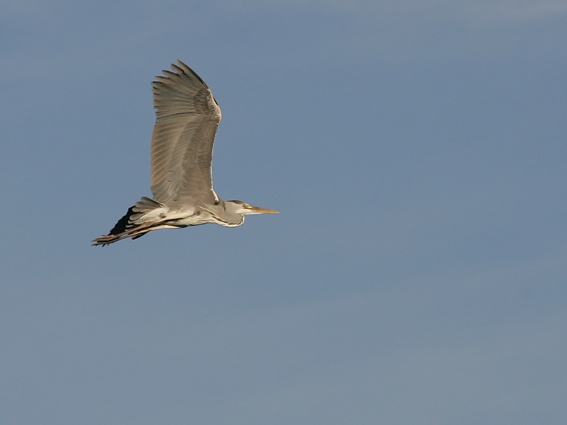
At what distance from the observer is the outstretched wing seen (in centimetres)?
1848

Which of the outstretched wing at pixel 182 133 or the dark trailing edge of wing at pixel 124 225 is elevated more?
the outstretched wing at pixel 182 133

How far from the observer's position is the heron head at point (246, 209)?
20891 millimetres

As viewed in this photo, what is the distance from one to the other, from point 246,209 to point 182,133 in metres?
3.13

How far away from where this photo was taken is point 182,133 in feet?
61.5

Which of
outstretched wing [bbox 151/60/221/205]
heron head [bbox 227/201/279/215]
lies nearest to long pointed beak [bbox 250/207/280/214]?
heron head [bbox 227/201/279/215]

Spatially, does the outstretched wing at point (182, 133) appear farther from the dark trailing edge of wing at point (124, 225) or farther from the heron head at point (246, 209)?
the heron head at point (246, 209)

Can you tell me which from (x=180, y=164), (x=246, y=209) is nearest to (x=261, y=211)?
(x=246, y=209)

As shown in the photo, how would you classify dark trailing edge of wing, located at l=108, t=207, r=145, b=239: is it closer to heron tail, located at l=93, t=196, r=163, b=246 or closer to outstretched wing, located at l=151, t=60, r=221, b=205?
heron tail, located at l=93, t=196, r=163, b=246

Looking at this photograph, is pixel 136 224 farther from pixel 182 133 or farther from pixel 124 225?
pixel 182 133

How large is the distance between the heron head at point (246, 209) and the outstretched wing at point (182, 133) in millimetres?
1397

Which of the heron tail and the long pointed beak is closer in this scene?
the heron tail

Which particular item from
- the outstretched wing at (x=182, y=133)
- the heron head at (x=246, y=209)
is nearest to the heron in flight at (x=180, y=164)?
the outstretched wing at (x=182, y=133)

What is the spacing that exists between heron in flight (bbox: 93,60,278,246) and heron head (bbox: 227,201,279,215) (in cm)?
20

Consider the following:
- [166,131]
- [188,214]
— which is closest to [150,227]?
[188,214]
